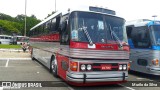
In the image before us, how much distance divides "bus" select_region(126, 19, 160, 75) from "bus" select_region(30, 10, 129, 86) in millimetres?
3012

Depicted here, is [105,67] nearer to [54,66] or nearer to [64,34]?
[64,34]

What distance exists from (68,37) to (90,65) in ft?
4.39

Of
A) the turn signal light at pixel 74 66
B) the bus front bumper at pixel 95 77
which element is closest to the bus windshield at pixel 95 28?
the turn signal light at pixel 74 66

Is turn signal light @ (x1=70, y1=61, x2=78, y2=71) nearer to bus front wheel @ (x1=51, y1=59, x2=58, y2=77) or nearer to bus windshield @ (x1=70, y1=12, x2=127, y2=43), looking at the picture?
bus windshield @ (x1=70, y1=12, x2=127, y2=43)

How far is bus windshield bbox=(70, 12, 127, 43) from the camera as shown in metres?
8.56

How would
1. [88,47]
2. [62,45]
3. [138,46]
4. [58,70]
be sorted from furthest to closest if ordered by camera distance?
[138,46] → [58,70] → [62,45] → [88,47]

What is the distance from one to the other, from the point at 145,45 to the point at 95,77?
4939mm

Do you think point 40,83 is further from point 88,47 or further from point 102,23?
point 102,23

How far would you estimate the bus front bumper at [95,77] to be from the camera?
8.24 m

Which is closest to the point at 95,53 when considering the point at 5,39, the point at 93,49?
the point at 93,49

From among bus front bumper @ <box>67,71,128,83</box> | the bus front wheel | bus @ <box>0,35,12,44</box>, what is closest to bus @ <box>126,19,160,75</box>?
bus front bumper @ <box>67,71,128,83</box>

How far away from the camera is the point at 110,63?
8.77 m

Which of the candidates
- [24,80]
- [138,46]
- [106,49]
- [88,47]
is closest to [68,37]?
[88,47]

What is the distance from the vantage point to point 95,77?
8.42 meters
